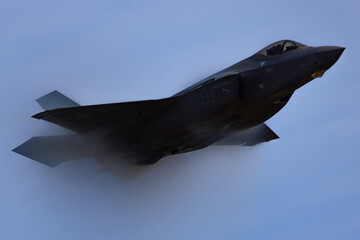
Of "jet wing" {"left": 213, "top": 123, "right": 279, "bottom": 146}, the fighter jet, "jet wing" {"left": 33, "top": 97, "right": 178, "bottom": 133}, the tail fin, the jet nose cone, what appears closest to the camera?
the jet nose cone

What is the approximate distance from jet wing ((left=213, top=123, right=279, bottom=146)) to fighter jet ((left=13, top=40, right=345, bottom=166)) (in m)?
3.64

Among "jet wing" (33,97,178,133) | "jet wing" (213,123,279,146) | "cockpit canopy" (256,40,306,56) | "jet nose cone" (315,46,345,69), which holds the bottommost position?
"jet wing" (213,123,279,146)

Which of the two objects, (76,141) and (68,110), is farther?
(76,141)

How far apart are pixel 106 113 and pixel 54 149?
258 centimetres

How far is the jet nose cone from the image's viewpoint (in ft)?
54.9

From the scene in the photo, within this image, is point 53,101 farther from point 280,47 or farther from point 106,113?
point 280,47

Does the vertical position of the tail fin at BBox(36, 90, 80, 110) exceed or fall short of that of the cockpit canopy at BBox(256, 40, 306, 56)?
it falls short

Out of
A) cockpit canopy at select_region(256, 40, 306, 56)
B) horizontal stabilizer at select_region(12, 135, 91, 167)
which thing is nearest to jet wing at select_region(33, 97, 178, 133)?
horizontal stabilizer at select_region(12, 135, 91, 167)

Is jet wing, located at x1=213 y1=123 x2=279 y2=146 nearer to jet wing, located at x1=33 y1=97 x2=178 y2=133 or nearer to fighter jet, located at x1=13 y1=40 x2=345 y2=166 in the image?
fighter jet, located at x1=13 y1=40 x2=345 y2=166

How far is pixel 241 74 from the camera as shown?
17781mm

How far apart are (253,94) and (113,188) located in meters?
6.98

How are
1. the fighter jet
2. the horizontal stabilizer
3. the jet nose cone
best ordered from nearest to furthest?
the jet nose cone < the fighter jet < the horizontal stabilizer

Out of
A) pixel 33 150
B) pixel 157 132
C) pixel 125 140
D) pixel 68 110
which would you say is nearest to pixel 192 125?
pixel 157 132

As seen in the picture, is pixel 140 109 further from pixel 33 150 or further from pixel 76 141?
pixel 33 150
